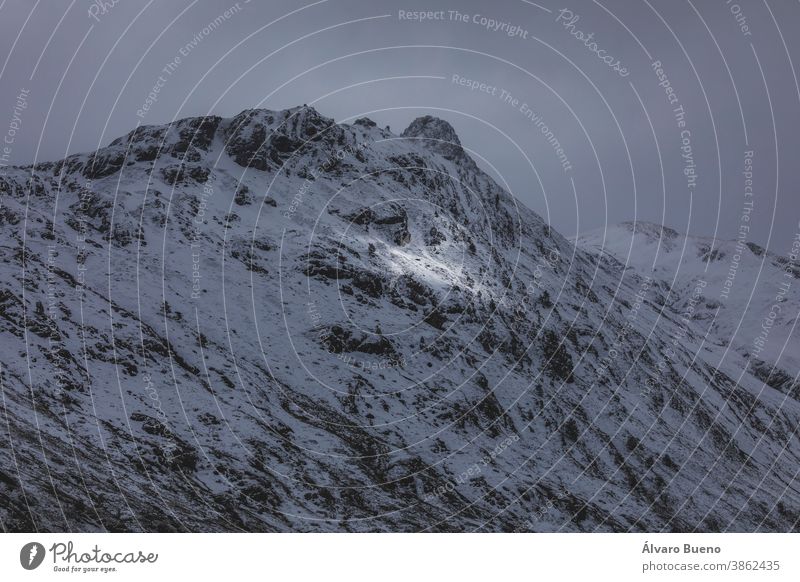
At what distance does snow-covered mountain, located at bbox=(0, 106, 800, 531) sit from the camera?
108 ft

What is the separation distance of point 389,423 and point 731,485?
44605 millimetres

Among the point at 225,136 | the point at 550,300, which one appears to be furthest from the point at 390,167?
the point at 550,300

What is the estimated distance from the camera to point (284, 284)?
59.2 meters

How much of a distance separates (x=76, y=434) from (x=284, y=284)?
30.1 meters

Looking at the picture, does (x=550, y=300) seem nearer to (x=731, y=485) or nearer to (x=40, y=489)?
(x=731, y=485)

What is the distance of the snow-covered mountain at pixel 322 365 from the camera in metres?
32.8

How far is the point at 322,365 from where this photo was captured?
50625mm

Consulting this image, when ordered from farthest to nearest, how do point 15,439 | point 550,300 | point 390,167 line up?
point 390,167 < point 550,300 < point 15,439

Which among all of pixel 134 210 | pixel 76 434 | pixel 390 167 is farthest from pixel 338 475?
pixel 390 167

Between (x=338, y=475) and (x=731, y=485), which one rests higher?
(x=338, y=475)

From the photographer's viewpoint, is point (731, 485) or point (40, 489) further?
point (731, 485)
